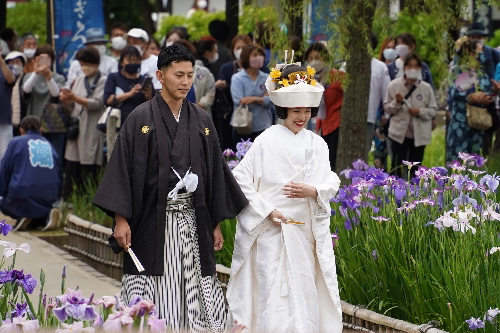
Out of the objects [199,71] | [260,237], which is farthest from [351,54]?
[260,237]

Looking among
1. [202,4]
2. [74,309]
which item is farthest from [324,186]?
[202,4]

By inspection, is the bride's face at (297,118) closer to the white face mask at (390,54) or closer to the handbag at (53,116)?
the handbag at (53,116)

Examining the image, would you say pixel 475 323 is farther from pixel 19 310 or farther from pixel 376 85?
pixel 376 85

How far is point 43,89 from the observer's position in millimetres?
11188

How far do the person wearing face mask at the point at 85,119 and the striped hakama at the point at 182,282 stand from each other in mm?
5267

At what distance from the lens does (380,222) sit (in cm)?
588

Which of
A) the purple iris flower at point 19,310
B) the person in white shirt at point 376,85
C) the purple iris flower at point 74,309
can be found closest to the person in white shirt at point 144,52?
the person in white shirt at point 376,85

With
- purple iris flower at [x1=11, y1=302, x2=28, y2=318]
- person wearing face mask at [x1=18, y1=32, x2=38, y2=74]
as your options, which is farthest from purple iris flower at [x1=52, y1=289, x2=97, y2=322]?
person wearing face mask at [x1=18, y1=32, x2=38, y2=74]

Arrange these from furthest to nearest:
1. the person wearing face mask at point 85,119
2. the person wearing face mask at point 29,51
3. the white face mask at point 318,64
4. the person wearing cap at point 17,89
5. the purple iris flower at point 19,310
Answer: the person wearing face mask at point 29,51
the person wearing cap at point 17,89
the person wearing face mask at point 85,119
the white face mask at point 318,64
the purple iris flower at point 19,310

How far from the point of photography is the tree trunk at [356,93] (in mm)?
8586

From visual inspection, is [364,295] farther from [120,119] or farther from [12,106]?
[12,106]

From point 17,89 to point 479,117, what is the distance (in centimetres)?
496

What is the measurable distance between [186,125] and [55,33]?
8078 mm

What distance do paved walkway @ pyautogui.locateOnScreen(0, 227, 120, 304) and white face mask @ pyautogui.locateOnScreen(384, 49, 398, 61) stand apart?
180 inches
